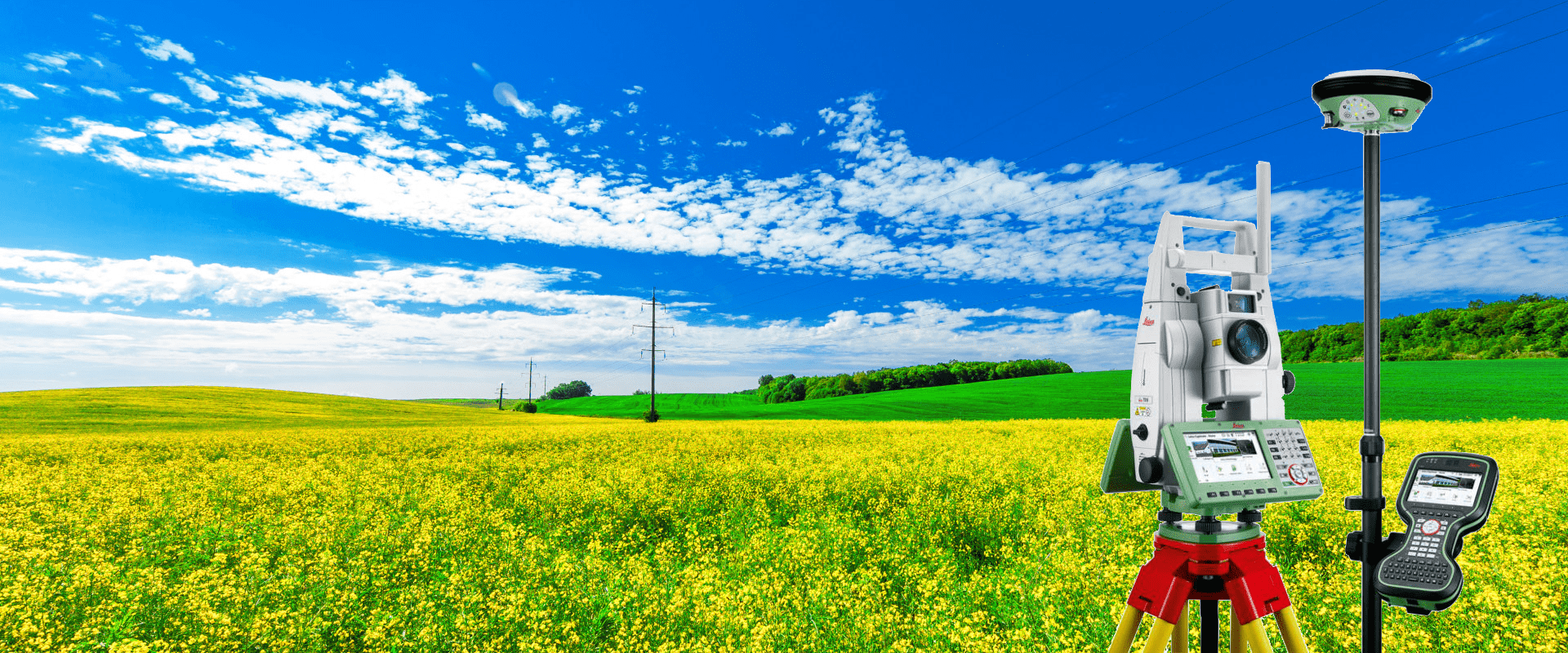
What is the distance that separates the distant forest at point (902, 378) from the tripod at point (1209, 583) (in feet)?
242

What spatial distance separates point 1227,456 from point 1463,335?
2582 inches

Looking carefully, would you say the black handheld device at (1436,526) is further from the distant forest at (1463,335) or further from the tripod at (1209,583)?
the distant forest at (1463,335)

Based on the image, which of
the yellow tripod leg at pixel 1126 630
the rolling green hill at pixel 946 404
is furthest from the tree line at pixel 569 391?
the yellow tripod leg at pixel 1126 630

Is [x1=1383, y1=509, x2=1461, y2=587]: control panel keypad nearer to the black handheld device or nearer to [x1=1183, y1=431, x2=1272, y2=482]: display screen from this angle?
the black handheld device

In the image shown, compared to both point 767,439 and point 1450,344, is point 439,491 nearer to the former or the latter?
point 767,439

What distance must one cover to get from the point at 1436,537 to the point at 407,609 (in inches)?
258

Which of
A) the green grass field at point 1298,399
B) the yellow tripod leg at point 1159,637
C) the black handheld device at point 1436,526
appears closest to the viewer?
the black handheld device at point 1436,526

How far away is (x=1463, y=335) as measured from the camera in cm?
4772

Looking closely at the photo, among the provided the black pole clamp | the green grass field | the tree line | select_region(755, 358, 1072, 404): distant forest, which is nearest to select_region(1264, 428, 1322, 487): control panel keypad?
the black pole clamp

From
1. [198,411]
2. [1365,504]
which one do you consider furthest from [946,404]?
[1365,504]

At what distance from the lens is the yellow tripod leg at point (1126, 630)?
3082 mm

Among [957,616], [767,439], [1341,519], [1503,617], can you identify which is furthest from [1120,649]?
[767,439]

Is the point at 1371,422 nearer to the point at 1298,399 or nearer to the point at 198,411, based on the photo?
the point at 1298,399

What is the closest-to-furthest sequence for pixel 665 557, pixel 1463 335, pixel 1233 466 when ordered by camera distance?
1. pixel 1233 466
2. pixel 665 557
3. pixel 1463 335
